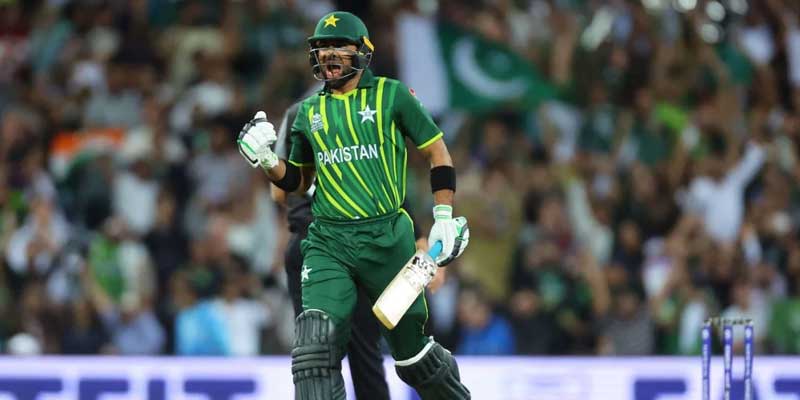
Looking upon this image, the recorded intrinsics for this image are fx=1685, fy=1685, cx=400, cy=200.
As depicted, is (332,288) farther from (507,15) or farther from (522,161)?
(507,15)

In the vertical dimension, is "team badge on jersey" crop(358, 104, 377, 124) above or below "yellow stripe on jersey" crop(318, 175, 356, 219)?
above

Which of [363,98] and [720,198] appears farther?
[720,198]

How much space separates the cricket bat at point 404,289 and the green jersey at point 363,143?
315 millimetres

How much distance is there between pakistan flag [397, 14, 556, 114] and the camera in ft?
47.1

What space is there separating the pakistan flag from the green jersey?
265 inches

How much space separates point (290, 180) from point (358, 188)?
0.35 metres

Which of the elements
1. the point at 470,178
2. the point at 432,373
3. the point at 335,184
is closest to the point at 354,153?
the point at 335,184

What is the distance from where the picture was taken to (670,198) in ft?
45.4

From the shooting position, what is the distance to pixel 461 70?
1450 cm

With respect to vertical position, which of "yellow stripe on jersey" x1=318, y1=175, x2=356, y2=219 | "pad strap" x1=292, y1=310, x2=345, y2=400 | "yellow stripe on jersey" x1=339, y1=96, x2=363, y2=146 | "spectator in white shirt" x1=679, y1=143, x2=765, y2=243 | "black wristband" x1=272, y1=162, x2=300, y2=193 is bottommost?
"pad strap" x1=292, y1=310, x2=345, y2=400

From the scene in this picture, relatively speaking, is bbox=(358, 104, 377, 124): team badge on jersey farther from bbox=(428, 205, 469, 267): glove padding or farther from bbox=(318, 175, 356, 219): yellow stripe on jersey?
bbox=(428, 205, 469, 267): glove padding

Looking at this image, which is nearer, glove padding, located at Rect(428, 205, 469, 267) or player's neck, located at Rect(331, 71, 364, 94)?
glove padding, located at Rect(428, 205, 469, 267)

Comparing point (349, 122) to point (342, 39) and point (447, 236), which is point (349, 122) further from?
point (447, 236)

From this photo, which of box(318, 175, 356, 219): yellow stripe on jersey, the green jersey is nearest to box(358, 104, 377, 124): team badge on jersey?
the green jersey
